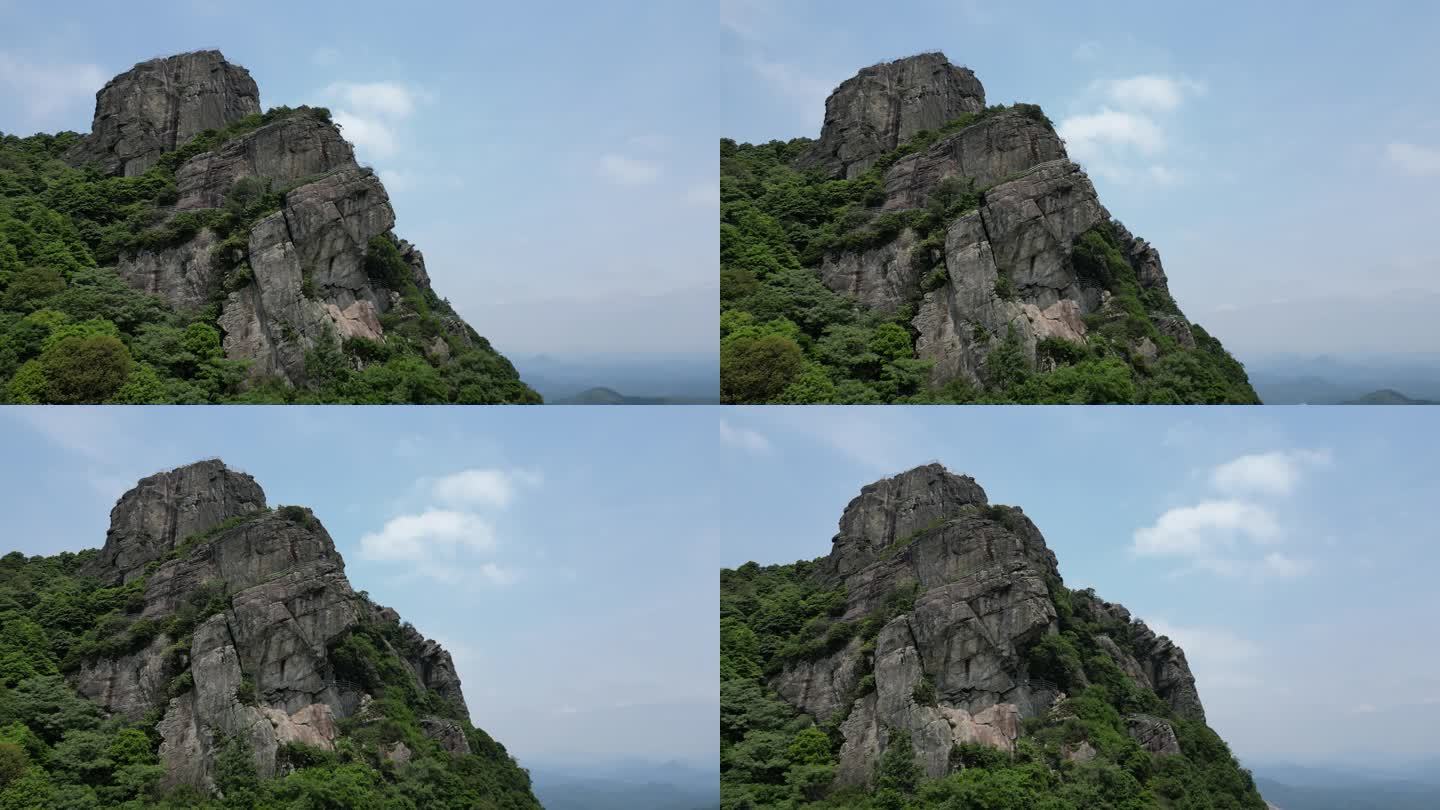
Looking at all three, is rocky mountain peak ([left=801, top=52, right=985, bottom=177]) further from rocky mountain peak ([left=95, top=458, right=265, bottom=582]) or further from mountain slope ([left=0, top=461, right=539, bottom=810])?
rocky mountain peak ([left=95, top=458, right=265, bottom=582])

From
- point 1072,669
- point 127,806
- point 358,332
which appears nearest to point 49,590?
point 127,806

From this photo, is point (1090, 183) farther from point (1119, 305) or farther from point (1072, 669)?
point (1072, 669)

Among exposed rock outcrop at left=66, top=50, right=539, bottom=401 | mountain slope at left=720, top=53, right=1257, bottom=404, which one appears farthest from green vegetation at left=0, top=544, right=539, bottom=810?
mountain slope at left=720, top=53, right=1257, bottom=404

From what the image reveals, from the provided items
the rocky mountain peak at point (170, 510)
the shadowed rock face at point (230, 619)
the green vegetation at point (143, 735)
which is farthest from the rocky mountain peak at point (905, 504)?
the rocky mountain peak at point (170, 510)

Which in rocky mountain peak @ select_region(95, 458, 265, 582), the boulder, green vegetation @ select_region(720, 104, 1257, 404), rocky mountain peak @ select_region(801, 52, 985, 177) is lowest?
rocky mountain peak @ select_region(95, 458, 265, 582)

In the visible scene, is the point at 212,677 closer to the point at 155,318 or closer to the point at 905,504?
the point at 155,318

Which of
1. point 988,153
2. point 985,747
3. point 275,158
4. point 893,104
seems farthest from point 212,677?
point 893,104
